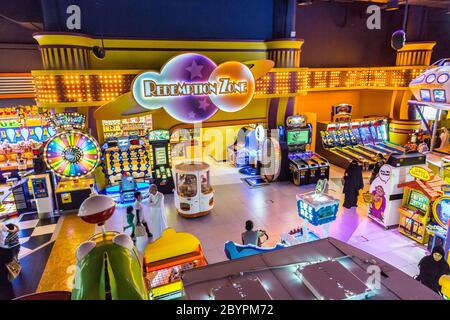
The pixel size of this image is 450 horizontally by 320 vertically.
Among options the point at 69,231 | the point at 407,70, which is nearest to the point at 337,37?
the point at 407,70

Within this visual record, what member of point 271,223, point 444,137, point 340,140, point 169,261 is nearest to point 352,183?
point 271,223

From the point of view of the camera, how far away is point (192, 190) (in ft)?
26.3

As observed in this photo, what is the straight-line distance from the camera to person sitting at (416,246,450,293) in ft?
14.6

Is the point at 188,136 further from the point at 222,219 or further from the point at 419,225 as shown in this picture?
the point at 419,225

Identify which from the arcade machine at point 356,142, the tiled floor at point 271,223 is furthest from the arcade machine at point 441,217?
the arcade machine at point 356,142

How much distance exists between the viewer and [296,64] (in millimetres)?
10727

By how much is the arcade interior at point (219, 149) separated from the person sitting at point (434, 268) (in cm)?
5

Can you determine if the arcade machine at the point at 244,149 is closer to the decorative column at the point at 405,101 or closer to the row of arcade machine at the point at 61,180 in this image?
the row of arcade machine at the point at 61,180

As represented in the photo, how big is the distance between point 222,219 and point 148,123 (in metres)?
4.99

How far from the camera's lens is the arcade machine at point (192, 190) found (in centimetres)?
793

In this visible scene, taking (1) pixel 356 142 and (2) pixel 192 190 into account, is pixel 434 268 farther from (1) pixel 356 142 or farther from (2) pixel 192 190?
(1) pixel 356 142

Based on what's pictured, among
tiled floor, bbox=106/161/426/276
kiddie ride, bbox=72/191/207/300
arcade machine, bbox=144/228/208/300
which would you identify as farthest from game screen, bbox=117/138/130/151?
kiddie ride, bbox=72/191/207/300

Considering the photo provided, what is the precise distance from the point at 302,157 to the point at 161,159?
479 centimetres

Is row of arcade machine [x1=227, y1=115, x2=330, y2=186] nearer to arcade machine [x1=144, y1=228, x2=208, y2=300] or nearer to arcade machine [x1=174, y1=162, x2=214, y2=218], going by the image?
arcade machine [x1=174, y1=162, x2=214, y2=218]
